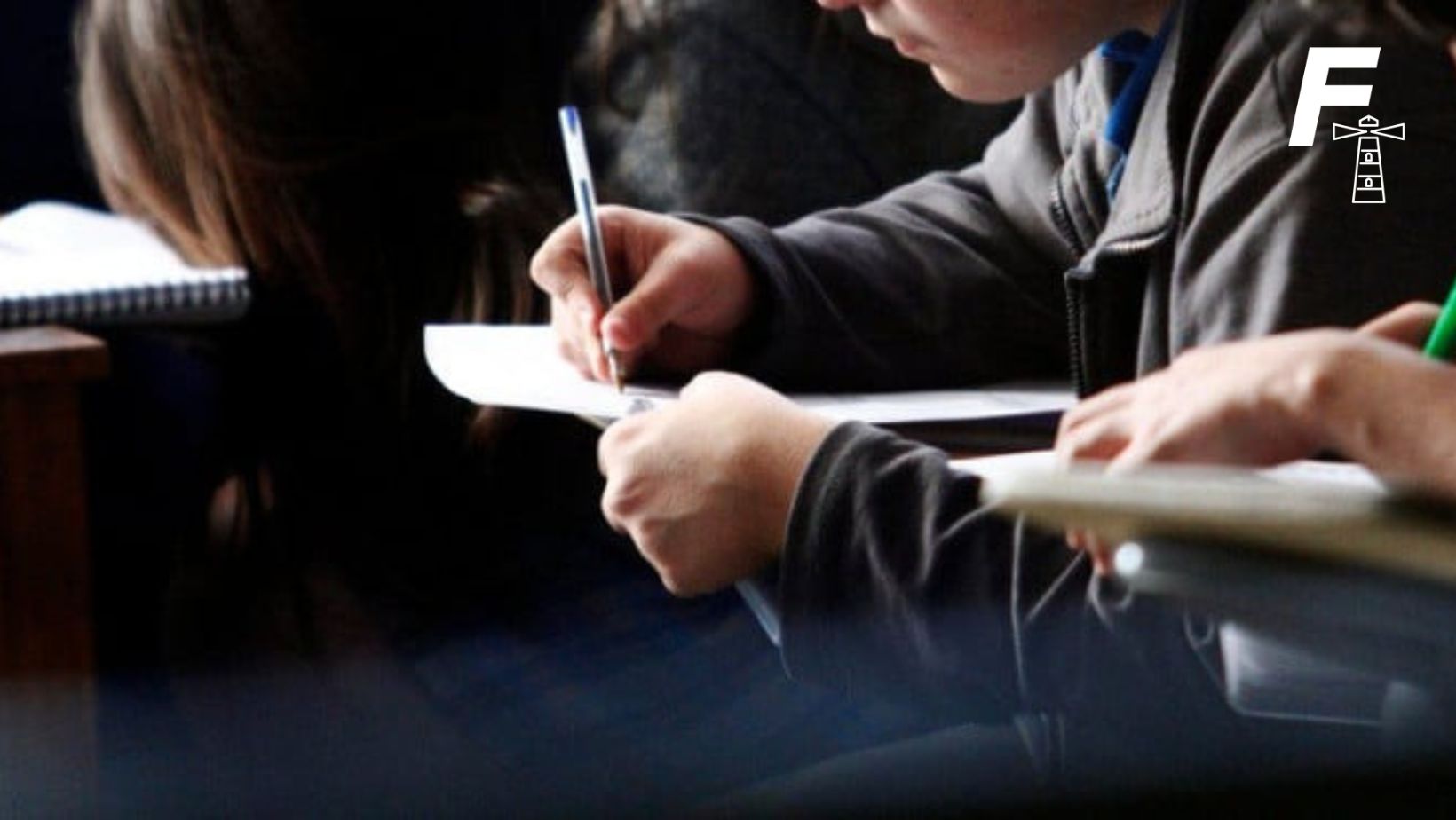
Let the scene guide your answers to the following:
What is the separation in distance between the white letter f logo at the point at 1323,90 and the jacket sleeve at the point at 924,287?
0.26 metres

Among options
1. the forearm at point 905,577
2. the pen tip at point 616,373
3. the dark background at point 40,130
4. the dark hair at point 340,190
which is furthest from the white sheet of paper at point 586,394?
the dark background at point 40,130

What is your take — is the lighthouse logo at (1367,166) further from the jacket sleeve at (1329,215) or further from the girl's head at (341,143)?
the girl's head at (341,143)

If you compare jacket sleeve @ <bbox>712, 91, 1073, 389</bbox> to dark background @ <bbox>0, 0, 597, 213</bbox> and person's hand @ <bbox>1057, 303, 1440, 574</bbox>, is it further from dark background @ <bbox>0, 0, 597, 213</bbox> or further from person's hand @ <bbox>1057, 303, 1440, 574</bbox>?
dark background @ <bbox>0, 0, 597, 213</bbox>

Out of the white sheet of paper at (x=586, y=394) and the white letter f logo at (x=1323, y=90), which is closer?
the white letter f logo at (x=1323, y=90)

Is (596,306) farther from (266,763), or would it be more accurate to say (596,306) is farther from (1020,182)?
(266,763)

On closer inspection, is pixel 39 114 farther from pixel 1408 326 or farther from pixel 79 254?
pixel 1408 326

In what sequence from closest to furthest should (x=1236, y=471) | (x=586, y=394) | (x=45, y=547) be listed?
(x=1236, y=471), (x=586, y=394), (x=45, y=547)

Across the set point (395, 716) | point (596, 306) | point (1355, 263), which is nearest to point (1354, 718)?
point (1355, 263)

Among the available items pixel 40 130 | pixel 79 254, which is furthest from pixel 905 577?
pixel 40 130

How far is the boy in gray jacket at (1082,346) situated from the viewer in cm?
62

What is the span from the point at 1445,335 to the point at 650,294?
0.39 meters

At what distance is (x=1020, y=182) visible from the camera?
0.93 m

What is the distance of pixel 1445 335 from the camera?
0.53 m

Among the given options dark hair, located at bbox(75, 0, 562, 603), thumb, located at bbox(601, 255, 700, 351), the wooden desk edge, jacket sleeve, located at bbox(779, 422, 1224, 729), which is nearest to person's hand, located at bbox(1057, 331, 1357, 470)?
jacket sleeve, located at bbox(779, 422, 1224, 729)
